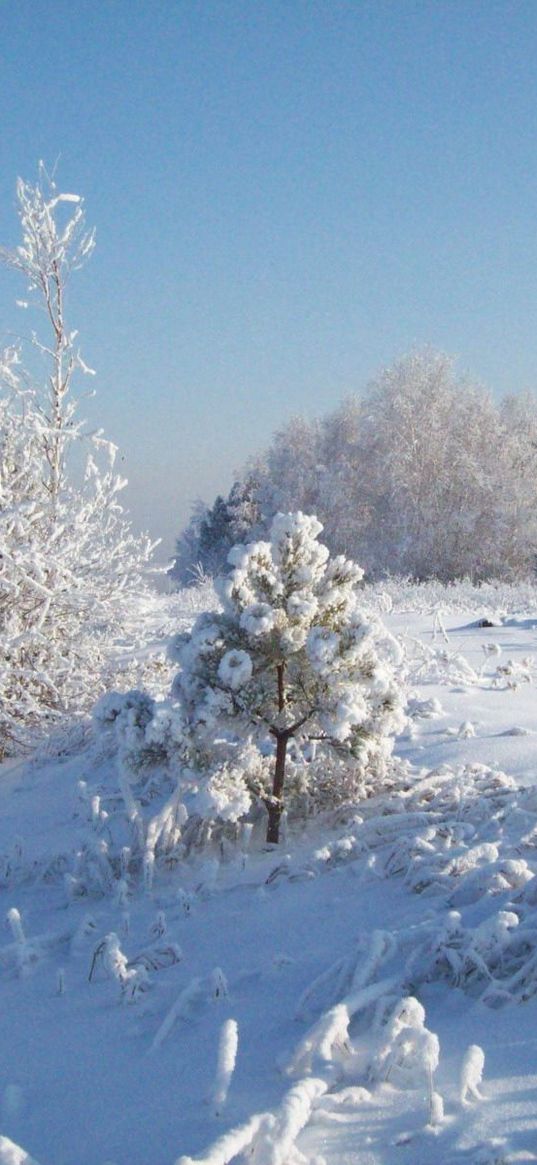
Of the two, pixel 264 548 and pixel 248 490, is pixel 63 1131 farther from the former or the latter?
pixel 248 490

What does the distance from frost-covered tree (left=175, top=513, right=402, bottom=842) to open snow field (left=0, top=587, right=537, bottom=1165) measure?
1.55ft

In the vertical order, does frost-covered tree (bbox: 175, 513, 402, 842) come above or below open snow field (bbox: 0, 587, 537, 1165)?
above

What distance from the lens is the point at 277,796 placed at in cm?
471

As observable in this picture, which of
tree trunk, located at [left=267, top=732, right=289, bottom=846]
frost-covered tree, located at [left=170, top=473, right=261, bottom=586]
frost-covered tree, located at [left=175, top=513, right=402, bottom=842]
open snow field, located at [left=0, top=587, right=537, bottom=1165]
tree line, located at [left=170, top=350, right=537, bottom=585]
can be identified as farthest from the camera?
frost-covered tree, located at [left=170, top=473, right=261, bottom=586]

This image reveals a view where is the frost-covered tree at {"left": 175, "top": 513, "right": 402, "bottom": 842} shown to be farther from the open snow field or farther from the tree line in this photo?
the tree line

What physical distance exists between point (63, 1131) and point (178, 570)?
5133cm

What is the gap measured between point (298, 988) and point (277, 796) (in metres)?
1.74

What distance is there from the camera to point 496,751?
17.6 ft

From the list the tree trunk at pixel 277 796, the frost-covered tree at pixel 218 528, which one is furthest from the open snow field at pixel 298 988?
the frost-covered tree at pixel 218 528

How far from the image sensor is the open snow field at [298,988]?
84.1 inches

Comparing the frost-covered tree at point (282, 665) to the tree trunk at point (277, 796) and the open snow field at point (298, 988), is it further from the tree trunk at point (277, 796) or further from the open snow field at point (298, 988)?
the open snow field at point (298, 988)

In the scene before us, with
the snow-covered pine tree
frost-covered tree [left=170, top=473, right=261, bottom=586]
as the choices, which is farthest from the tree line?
the snow-covered pine tree

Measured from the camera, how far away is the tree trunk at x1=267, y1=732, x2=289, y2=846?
15.4 feet

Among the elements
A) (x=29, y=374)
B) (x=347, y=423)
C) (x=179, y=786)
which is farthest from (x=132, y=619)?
(x=347, y=423)
